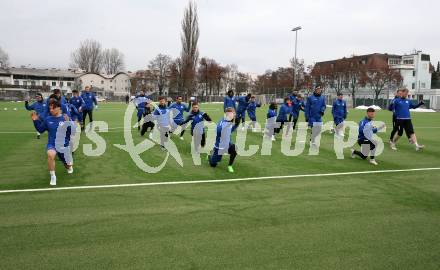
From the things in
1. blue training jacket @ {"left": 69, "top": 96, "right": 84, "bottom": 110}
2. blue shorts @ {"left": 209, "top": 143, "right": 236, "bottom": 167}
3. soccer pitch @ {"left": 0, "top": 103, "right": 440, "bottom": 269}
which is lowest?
soccer pitch @ {"left": 0, "top": 103, "right": 440, "bottom": 269}

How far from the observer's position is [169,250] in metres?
4.66

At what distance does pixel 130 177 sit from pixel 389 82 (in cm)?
7118

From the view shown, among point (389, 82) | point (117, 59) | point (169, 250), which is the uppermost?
point (117, 59)

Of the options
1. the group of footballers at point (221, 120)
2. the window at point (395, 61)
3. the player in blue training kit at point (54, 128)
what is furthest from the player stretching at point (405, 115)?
the window at point (395, 61)

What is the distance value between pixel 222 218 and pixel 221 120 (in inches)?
171

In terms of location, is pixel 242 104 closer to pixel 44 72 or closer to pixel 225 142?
pixel 225 142

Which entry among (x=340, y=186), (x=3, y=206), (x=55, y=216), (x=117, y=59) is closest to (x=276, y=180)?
(x=340, y=186)

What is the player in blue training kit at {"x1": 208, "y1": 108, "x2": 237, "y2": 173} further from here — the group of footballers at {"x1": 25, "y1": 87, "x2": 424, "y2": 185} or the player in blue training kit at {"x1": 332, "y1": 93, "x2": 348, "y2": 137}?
the player in blue training kit at {"x1": 332, "y1": 93, "x2": 348, "y2": 137}

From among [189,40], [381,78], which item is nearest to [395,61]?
[381,78]

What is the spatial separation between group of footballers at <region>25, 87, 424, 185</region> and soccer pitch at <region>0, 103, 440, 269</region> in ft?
2.50

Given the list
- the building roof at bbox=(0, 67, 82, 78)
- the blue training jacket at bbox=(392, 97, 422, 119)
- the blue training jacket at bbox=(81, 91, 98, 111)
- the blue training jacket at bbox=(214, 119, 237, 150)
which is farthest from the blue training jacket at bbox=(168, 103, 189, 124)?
the building roof at bbox=(0, 67, 82, 78)

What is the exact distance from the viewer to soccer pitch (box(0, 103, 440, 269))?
14.6 feet

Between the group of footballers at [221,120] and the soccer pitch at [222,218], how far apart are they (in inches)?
30.0

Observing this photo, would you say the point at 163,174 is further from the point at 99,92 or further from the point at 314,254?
the point at 99,92
